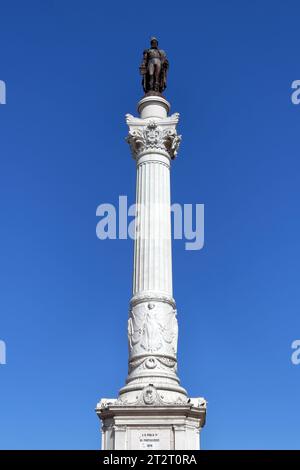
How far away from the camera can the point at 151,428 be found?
87.1 feet

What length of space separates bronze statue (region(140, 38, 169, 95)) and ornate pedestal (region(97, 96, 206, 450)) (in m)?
1.12

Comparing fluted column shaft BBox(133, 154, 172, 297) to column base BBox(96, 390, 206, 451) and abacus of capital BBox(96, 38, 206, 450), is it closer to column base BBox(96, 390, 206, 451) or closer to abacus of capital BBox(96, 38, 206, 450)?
abacus of capital BBox(96, 38, 206, 450)

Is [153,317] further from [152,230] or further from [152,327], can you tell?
[152,230]

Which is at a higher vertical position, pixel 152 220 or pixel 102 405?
Answer: pixel 152 220

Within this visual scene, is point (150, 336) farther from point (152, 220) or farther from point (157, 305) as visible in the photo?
point (152, 220)

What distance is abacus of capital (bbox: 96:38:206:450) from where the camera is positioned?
26.6m

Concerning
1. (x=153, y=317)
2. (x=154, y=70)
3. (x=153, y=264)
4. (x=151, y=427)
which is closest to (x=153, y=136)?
(x=154, y=70)

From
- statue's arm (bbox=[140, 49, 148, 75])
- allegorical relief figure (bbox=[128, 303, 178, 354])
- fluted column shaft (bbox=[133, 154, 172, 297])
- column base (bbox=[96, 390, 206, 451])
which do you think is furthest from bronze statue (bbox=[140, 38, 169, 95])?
column base (bbox=[96, 390, 206, 451])

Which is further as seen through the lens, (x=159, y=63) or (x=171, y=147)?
(x=159, y=63)

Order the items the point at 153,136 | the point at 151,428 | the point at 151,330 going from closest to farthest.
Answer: the point at 151,428
the point at 151,330
the point at 153,136

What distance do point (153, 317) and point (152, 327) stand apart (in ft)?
1.40

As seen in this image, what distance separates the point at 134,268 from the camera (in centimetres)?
3072
